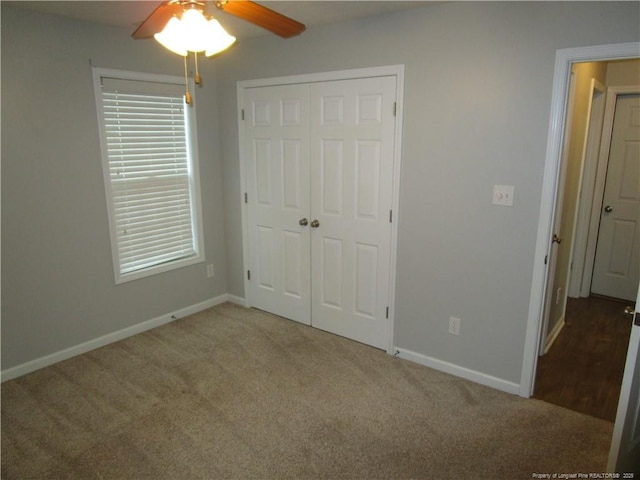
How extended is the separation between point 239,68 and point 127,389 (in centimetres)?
258

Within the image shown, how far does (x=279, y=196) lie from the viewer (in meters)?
3.58

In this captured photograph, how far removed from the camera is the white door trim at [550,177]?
2.13 meters

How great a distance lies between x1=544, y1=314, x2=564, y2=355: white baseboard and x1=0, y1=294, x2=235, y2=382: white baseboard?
2.62m

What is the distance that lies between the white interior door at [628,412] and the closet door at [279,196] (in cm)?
227

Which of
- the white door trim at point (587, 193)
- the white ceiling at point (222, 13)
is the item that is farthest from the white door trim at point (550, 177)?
the white door trim at point (587, 193)

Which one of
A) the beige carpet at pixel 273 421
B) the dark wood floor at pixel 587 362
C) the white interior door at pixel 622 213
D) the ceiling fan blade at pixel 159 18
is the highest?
the ceiling fan blade at pixel 159 18

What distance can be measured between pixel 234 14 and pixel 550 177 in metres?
1.83

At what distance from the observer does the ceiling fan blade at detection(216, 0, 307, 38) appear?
5.48ft

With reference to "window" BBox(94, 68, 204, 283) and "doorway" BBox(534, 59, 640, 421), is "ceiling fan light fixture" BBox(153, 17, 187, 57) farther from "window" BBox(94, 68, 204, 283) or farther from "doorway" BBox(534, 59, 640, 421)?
"doorway" BBox(534, 59, 640, 421)

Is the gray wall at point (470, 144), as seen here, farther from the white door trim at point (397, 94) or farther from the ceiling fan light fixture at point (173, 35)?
the ceiling fan light fixture at point (173, 35)

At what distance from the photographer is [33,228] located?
2.82 m

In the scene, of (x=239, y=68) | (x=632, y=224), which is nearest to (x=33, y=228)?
(x=239, y=68)

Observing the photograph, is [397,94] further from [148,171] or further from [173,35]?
[148,171]

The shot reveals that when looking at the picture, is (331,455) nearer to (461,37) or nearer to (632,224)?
(461,37)
